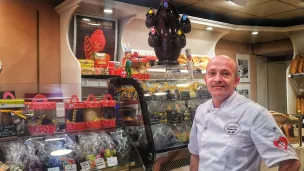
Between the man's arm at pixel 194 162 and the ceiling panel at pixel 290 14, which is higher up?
the ceiling panel at pixel 290 14

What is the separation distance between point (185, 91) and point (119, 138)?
28.6 inches

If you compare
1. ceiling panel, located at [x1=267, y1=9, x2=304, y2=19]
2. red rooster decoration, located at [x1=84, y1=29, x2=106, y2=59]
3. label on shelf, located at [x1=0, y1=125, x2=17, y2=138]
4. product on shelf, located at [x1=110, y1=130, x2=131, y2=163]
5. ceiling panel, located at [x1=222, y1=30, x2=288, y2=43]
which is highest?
ceiling panel, located at [x1=267, y1=9, x2=304, y2=19]

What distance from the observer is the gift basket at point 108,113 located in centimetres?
202

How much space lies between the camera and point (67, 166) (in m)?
1.73

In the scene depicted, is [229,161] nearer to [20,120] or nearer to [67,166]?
[67,166]

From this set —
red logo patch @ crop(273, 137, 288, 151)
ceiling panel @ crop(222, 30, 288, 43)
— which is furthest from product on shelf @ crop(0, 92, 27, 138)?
ceiling panel @ crop(222, 30, 288, 43)

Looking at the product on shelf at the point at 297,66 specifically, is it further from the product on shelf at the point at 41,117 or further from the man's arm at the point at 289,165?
the product on shelf at the point at 41,117

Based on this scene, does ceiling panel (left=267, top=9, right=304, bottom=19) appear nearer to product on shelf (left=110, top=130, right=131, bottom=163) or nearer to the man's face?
the man's face

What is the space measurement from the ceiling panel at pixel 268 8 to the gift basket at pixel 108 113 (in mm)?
2933

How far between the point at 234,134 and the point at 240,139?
0.04 metres

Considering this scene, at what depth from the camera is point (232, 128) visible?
156cm

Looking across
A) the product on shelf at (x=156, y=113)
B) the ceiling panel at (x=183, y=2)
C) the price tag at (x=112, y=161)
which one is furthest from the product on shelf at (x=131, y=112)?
the ceiling panel at (x=183, y=2)

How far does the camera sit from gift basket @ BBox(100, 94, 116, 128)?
2.02 meters

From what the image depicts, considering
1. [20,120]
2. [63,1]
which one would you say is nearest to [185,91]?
[20,120]
